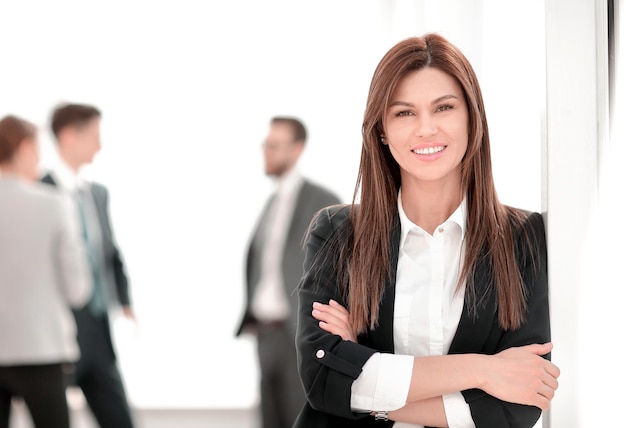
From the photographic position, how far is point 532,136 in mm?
1938

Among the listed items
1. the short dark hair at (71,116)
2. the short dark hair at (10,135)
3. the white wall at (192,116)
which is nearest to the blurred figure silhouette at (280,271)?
the white wall at (192,116)

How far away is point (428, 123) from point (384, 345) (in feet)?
1.48

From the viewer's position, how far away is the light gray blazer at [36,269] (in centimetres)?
360

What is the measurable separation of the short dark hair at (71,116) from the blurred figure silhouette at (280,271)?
3.40 ft

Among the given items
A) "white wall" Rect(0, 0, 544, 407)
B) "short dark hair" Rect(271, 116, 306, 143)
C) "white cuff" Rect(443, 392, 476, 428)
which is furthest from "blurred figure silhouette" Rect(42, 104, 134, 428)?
"white cuff" Rect(443, 392, 476, 428)

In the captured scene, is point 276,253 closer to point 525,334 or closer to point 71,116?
point 71,116

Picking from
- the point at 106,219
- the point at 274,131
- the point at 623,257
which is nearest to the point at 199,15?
the point at 274,131

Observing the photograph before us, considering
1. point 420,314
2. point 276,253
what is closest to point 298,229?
point 276,253

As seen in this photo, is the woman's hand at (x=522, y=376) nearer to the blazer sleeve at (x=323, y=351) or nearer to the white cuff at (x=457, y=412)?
the white cuff at (x=457, y=412)

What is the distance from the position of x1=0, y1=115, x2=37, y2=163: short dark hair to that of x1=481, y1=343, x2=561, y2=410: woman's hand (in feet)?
10.6

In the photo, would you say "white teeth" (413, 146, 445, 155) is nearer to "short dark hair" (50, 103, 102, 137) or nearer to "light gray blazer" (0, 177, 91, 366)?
"light gray blazer" (0, 177, 91, 366)

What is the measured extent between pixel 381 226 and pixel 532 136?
0.52 m

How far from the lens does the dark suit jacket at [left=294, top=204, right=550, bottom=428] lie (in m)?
1.52

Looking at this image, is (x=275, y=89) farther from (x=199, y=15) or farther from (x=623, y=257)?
(x=623, y=257)
